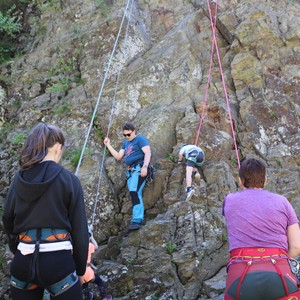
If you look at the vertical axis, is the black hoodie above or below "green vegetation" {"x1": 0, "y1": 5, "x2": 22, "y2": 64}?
below

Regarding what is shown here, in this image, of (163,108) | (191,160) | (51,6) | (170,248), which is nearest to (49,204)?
(170,248)

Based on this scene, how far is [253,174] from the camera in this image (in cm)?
352

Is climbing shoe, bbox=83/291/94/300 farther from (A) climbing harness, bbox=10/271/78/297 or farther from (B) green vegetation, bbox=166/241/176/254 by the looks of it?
(A) climbing harness, bbox=10/271/78/297

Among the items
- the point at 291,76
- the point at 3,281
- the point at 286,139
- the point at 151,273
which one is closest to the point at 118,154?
the point at 151,273

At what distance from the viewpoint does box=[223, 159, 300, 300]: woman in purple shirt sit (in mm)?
3070

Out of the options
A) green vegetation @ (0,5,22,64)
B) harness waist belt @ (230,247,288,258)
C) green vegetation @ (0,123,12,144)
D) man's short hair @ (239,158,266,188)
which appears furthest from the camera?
green vegetation @ (0,5,22,64)

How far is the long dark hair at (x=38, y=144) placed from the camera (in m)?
3.00

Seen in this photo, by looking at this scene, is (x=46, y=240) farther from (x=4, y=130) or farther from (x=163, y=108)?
(x=4, y=130)

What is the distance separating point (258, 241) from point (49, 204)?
1834 mm

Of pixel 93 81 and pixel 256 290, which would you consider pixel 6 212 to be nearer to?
pixel 256 290

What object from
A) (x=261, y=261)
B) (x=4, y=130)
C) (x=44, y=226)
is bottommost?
(x=261, y=261)

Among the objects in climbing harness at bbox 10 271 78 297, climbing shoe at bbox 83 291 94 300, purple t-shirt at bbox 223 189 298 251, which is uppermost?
climbing harness at bbox 10 271 78 297

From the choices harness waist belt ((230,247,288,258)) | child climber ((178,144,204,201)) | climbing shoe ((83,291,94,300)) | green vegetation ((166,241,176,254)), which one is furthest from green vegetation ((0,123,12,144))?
harness waist belt ((230,247,288,258))

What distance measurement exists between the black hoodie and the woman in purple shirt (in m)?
1.36
